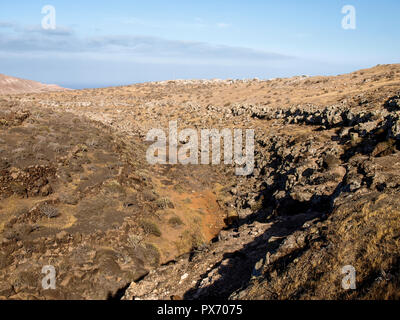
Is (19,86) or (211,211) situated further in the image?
(19,86)

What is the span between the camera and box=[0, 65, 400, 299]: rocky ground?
6.56 meters

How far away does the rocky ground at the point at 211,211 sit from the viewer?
6562 millimetres

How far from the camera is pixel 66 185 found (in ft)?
48.4

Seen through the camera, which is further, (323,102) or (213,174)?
(323,102)

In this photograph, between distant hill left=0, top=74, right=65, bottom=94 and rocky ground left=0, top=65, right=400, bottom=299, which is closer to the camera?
rocky ground left=0, top=65, right=400, bottom=299

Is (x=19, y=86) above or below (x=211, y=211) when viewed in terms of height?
above

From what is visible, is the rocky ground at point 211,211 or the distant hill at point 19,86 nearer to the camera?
the rocky ground at point 211,211

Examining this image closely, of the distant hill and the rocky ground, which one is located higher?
the distant hill

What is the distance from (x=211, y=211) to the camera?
17.1 meters

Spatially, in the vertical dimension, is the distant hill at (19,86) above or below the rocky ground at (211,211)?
above

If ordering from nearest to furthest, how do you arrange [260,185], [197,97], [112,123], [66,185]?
[66,185] < [260,185] < [112,123] < [197,97]
